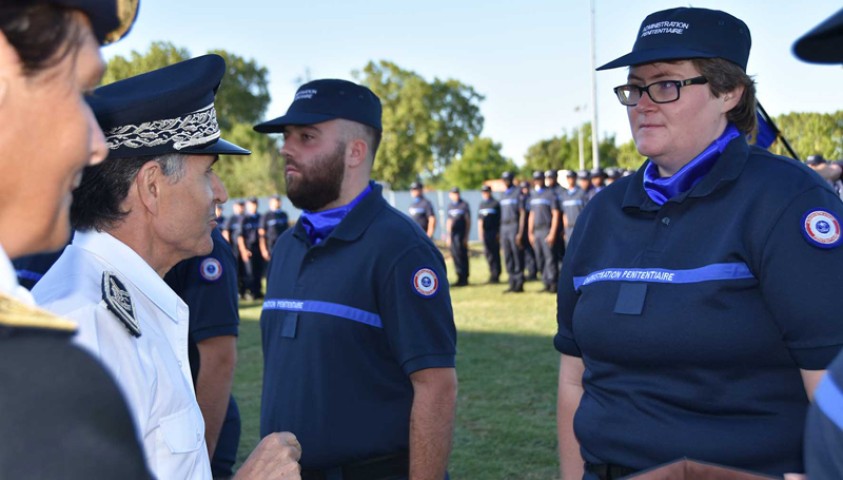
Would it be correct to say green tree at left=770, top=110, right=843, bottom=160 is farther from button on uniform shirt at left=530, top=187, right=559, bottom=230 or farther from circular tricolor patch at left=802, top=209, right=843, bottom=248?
circular tricolor patch at left=802, top=209, right=843, bottom=248

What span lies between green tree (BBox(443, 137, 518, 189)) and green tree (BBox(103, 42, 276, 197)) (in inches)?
469

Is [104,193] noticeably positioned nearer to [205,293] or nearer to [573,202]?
[205,293]

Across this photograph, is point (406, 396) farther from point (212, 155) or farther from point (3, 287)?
point (3, 287)

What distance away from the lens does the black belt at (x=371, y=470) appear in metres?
2.98

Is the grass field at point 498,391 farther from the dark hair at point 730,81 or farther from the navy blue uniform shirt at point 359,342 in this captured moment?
the dark hair at point 730,81

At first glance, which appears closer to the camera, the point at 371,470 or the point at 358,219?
the point at 371,470

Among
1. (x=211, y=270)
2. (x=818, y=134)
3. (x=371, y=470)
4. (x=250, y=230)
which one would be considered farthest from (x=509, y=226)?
(x=371, y=470)

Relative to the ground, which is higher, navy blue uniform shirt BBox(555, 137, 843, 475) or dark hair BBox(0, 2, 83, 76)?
dark hair BBox(0, 2, 83, 76)

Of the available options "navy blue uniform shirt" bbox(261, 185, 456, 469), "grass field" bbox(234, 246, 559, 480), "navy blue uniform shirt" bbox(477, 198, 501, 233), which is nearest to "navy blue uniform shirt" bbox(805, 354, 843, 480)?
"navy blue uniform shirt" bbox(261, 185, 456, 469)

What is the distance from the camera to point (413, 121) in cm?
5512

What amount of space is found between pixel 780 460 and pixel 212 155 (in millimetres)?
1745

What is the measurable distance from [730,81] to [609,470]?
3.96ft

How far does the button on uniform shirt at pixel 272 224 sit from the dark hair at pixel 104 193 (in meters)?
16.3

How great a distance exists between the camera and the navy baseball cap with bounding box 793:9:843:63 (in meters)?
1.06
